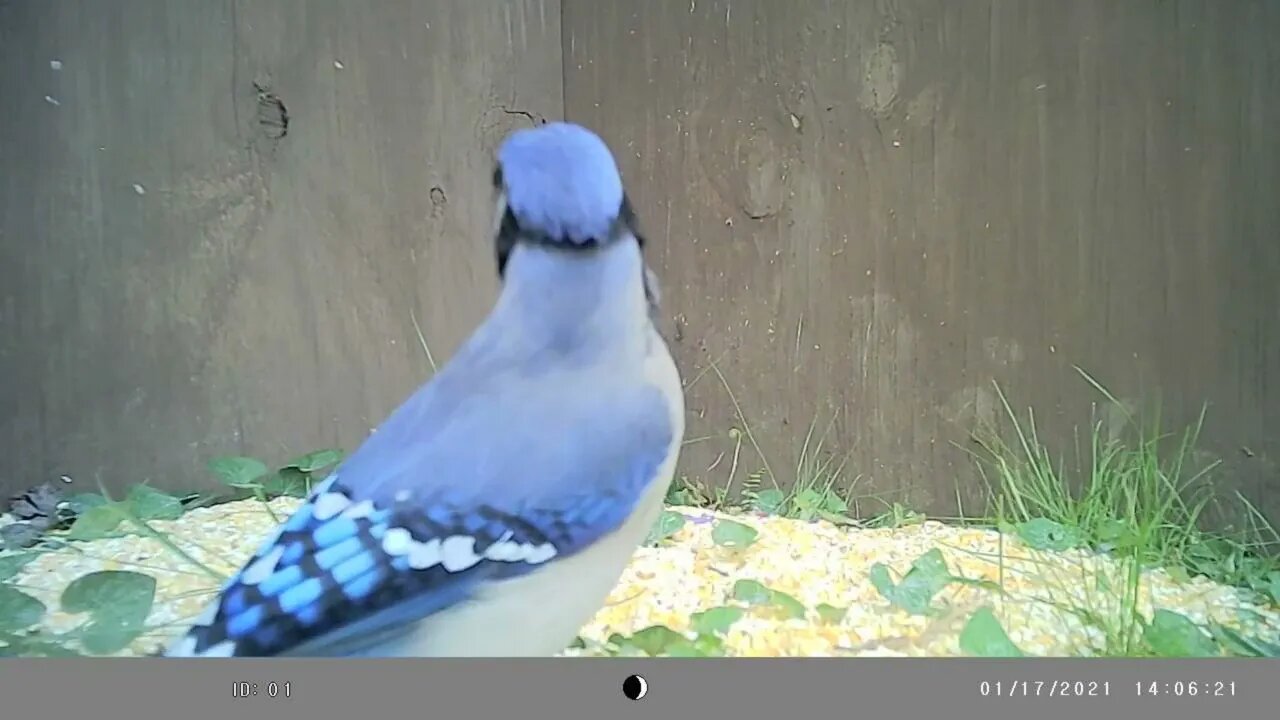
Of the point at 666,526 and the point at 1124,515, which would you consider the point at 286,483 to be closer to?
the point at 666,526

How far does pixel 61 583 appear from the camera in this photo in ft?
2.05

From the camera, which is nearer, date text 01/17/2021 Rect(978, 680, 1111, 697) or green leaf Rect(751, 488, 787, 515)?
date text 01/17/2021 Rect(978, 680, 1111, 697)

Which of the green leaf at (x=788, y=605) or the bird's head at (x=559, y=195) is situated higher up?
the bird's head at (x=559, y=195)

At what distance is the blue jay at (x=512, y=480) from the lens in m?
0.53

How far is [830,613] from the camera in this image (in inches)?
24.4

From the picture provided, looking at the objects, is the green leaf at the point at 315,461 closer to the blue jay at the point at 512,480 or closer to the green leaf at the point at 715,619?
the blue jay at the point at 512,480

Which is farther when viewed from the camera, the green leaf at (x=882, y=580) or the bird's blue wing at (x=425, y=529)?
the green leaf at (x=882, y=580)

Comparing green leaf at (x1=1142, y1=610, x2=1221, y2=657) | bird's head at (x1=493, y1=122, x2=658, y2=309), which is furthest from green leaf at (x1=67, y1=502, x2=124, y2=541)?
green leaf at (x1=1142, y1=610, x2=1221, y2=657)

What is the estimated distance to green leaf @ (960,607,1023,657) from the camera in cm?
59

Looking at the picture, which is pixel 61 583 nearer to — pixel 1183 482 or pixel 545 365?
pixel 545 365

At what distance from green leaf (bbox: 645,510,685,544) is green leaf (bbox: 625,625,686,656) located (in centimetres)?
6

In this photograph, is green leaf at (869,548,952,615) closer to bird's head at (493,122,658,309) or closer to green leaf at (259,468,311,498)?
bird's head at (493,122,658,309)

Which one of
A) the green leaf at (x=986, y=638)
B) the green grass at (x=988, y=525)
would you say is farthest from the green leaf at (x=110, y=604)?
the green leaf at (x=986, y=638)

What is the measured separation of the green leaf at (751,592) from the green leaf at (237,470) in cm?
34
